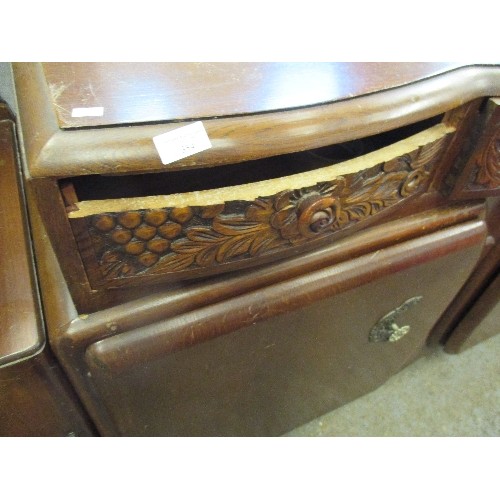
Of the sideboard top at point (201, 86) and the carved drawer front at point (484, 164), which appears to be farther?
the carved drawer front at point (484, 164)

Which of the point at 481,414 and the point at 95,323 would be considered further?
the point at 481,414

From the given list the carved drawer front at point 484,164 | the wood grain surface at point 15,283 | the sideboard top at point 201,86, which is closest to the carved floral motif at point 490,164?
the carved drawer front at point 484,164

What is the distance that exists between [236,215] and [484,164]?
0.95 feet

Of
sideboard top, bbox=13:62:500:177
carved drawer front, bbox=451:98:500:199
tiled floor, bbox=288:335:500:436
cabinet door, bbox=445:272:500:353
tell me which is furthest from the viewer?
tiled floor, bbox=288:335:500:436

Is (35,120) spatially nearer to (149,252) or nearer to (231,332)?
(149,252)

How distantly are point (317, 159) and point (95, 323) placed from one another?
11.6 inches

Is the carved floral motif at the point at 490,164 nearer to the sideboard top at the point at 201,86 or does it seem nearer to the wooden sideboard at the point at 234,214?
the wooden sideboard at the point at 234,214

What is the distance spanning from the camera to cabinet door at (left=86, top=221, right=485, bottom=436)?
456 millimetres

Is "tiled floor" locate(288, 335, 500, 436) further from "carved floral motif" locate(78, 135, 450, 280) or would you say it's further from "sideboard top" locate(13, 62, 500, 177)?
"sideboard top" locate(13, 62, 500, 177)

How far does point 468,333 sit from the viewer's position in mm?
930

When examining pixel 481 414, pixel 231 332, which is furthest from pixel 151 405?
pixel 481 414

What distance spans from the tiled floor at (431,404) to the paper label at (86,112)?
0.80 metres

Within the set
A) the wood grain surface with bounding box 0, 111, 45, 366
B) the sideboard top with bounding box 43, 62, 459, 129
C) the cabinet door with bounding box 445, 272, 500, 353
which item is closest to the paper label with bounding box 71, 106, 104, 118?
the sideboard top with bounding box 43, 62, 459, 129

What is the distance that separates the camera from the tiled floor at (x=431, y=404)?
3.08ft
